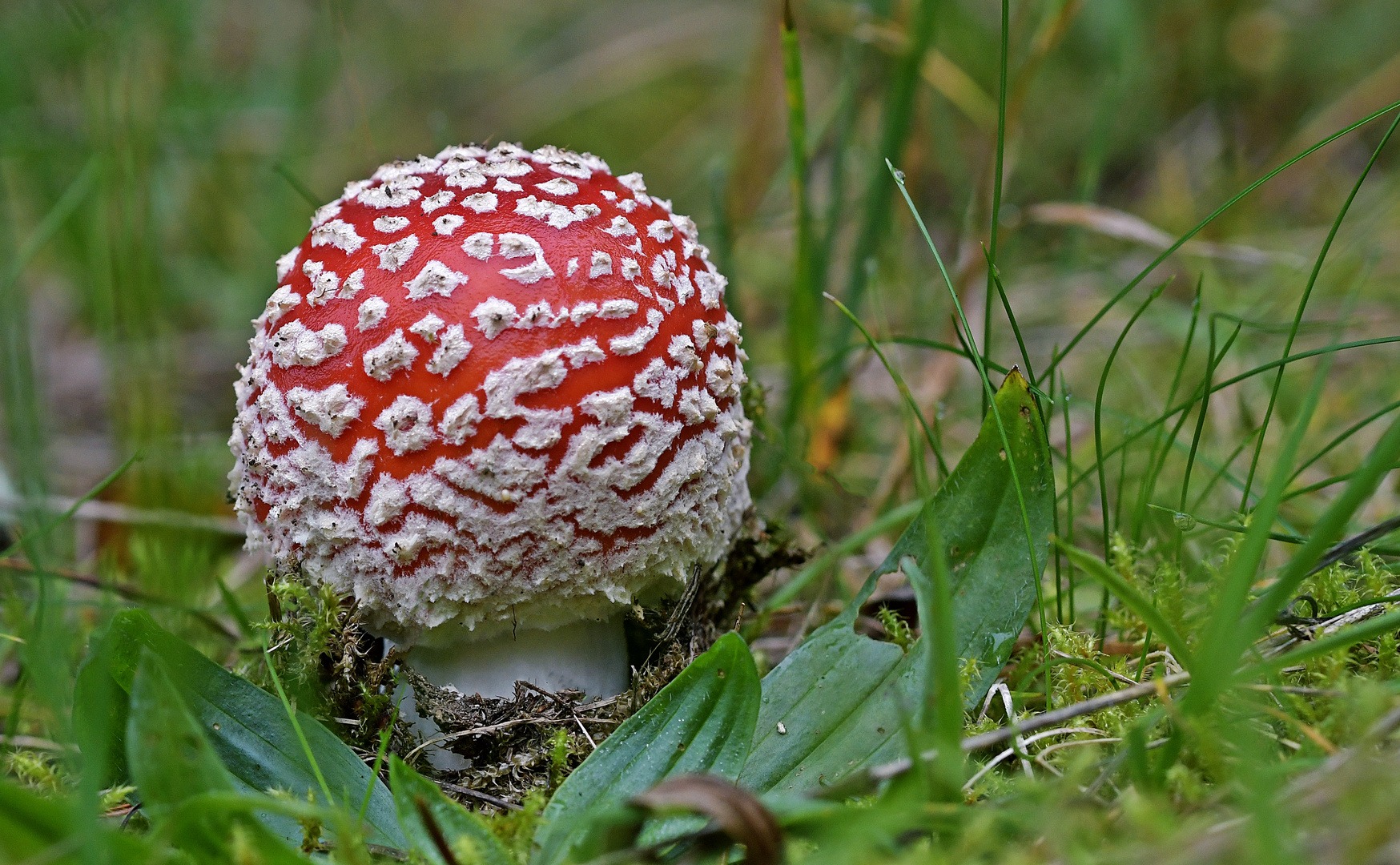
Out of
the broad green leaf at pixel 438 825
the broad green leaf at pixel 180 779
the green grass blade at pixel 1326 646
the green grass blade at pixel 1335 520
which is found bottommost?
the broad green leaf at pixel 438 825

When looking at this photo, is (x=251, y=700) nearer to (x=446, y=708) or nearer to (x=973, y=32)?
(x=446, y=708)

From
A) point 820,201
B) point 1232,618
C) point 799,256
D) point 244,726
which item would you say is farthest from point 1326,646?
point 820,201

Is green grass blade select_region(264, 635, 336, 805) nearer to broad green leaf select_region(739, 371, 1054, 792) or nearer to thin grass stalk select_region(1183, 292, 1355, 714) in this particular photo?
broad green leaf select_region(739, 371, 1054, 792)

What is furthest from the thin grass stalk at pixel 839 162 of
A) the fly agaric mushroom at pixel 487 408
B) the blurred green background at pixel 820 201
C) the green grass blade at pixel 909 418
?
the fly agaric mushroom at pixel 487 408

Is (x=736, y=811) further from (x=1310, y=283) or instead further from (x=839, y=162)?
(x=839, y=162)

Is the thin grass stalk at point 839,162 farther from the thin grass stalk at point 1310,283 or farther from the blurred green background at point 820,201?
the thin grass stalk at point 1310,283
